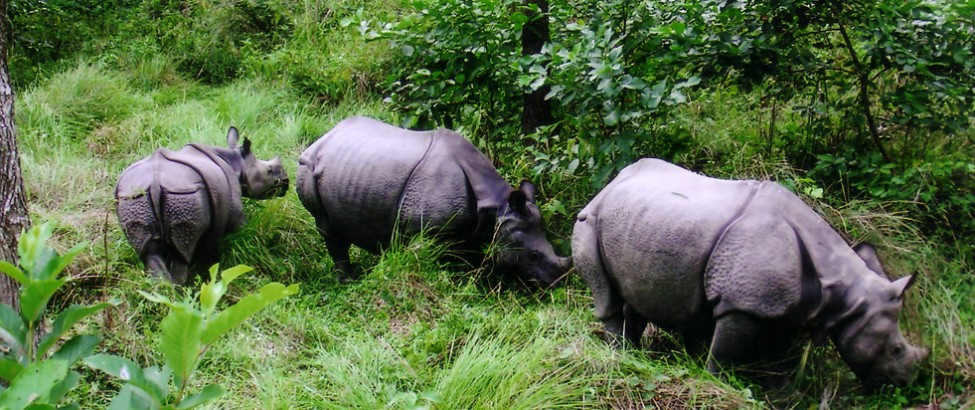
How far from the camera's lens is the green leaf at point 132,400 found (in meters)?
1.59

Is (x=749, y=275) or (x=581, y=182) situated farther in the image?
(x=581, y=182)

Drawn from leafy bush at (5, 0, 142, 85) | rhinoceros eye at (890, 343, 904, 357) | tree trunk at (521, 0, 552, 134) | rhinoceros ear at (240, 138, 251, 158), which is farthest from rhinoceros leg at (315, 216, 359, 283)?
leafy bush at (5, 0, 142, 85)

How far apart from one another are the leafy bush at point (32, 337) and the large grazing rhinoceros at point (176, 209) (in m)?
4.01

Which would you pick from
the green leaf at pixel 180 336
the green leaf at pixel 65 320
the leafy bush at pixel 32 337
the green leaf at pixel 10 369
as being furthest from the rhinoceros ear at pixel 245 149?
the green leaf at pixel 180 336

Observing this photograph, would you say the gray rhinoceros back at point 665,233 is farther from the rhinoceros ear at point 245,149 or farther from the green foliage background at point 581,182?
the rhinoceros ear at point 245,149

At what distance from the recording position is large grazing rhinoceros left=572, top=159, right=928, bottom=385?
398cm

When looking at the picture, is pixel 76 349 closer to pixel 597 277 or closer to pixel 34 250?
pixel 34 250

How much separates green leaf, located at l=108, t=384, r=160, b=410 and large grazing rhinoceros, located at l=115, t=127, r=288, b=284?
4.22m

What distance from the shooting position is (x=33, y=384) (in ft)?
4.93

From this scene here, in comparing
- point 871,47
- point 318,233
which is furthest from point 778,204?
point 318,233

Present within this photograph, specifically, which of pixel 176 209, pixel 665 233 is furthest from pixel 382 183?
pixel 665 233

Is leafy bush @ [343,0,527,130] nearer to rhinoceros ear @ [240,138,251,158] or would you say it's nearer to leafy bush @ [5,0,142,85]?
rhinoceros ear @ [240,138,251,158]

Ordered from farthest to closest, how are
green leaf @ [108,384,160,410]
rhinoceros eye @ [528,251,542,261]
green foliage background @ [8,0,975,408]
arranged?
rhinoceros eye @ [528,251,542,261], green foliage background @ [8,0,975,408], green leaf @ [108,384,160,410]

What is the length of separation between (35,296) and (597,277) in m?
3.42
